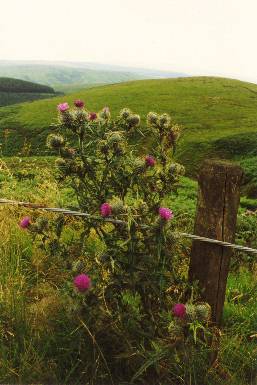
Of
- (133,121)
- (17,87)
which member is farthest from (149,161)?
(17,87)

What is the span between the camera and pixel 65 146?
11.4 feet

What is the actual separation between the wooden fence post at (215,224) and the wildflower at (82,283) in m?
0.81

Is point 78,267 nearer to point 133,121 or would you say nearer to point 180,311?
point 180,311

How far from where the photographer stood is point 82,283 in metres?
3.03

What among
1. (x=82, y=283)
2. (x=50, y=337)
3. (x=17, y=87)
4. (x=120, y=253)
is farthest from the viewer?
(x=17, y=87)

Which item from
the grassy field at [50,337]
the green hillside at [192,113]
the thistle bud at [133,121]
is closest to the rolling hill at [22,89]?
the green hillside at [192,113]

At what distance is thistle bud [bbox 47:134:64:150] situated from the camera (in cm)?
336

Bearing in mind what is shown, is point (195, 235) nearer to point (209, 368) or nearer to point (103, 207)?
point (103, 207)

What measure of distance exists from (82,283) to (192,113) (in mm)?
37616

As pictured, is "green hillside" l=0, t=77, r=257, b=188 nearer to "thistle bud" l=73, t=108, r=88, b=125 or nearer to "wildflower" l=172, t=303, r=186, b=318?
"thistle bud" l=73, t=108, r=88, b=125

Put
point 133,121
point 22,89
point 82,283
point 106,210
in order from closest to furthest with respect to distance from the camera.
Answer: point 82,283, point 106,210, point 133,121, point 22,89

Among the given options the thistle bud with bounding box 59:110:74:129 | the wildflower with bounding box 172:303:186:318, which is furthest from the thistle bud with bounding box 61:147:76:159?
the wildflower with bounding box 172:303:186:318

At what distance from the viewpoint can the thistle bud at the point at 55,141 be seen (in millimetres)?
3361

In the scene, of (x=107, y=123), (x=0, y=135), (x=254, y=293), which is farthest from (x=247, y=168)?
(x=0, y=135)
